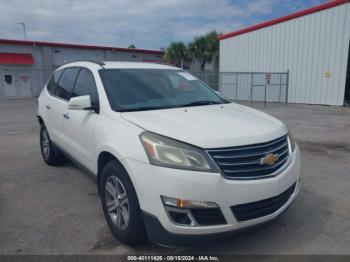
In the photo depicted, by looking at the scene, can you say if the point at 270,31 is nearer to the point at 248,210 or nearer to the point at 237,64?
the point at 237,64

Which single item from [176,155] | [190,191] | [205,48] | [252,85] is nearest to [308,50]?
[252,85]

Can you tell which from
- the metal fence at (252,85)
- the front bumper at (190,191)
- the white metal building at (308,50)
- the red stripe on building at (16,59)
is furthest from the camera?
the red stripe on building at (16,59)

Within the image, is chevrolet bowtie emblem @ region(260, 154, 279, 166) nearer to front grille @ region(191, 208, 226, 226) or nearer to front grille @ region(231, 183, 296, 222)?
front grille @ region(231, 183, 296, 222)

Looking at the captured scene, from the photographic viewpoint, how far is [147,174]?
239cm

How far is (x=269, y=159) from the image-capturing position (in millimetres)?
2562

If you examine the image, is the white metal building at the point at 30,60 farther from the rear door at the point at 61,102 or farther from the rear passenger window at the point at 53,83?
the rear door at the point at 61,102

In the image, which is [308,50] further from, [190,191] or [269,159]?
[190,191]

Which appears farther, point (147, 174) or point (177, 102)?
point (177, 102)

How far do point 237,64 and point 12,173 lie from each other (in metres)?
18.7

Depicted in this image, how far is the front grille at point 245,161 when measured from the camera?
2.39 m

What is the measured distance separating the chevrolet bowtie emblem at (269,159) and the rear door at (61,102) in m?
2.70

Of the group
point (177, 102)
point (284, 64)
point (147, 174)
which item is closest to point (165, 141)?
point (147, 174)

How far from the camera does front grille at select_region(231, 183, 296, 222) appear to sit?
242 cm

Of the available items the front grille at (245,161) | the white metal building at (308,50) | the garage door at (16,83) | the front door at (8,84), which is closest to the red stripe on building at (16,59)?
the garage door at (16,83)
